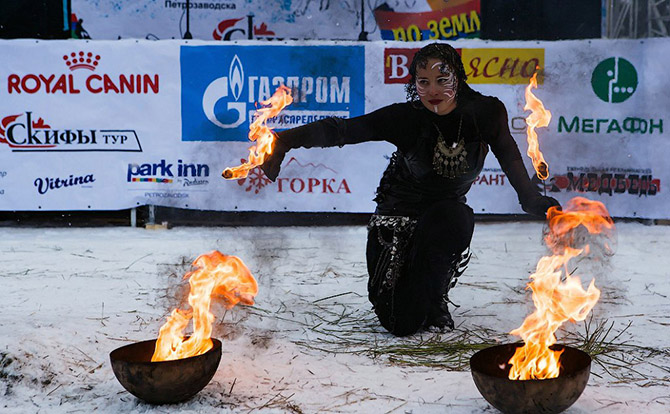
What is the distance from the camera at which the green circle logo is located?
335 inches

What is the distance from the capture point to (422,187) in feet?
15.0

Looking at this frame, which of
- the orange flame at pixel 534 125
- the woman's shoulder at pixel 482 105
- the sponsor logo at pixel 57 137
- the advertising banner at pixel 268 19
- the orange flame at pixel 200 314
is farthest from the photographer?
the advertising banner at pixel 268 19

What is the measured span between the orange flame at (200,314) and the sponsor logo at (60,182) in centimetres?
504

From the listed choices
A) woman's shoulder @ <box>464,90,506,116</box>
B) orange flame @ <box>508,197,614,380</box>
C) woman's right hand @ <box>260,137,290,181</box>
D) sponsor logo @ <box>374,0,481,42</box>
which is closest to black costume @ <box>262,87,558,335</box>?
woman's shoulder @ <box>464,90,506,116</box>

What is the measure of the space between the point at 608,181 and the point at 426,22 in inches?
128

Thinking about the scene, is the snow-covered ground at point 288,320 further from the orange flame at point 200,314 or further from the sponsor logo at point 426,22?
the sponsor logo at point 426,22

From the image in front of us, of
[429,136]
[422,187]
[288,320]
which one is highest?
[429,136]

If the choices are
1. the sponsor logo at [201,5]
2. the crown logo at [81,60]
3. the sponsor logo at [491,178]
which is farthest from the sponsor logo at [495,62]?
the crown logo at [81,60]

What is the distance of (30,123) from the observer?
28.1ft

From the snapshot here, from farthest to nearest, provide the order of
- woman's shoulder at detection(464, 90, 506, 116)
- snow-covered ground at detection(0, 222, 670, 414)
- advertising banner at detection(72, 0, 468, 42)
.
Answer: advertising banner at detection(72, 0, 468, 42), woman's shoulder at detection(464, 90, 506, 116), snow-covered ground at detection(0, 222, 670, 414)

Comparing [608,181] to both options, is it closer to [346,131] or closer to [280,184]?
[280,184]

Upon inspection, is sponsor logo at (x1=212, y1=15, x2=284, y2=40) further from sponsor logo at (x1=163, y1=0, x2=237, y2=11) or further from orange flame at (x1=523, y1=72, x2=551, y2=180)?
orange flame at (x1=523, y1=72, x2=551, y2=180)

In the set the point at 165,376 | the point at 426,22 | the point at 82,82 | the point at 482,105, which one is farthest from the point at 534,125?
the point at 426,22

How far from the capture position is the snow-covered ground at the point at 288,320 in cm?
352
